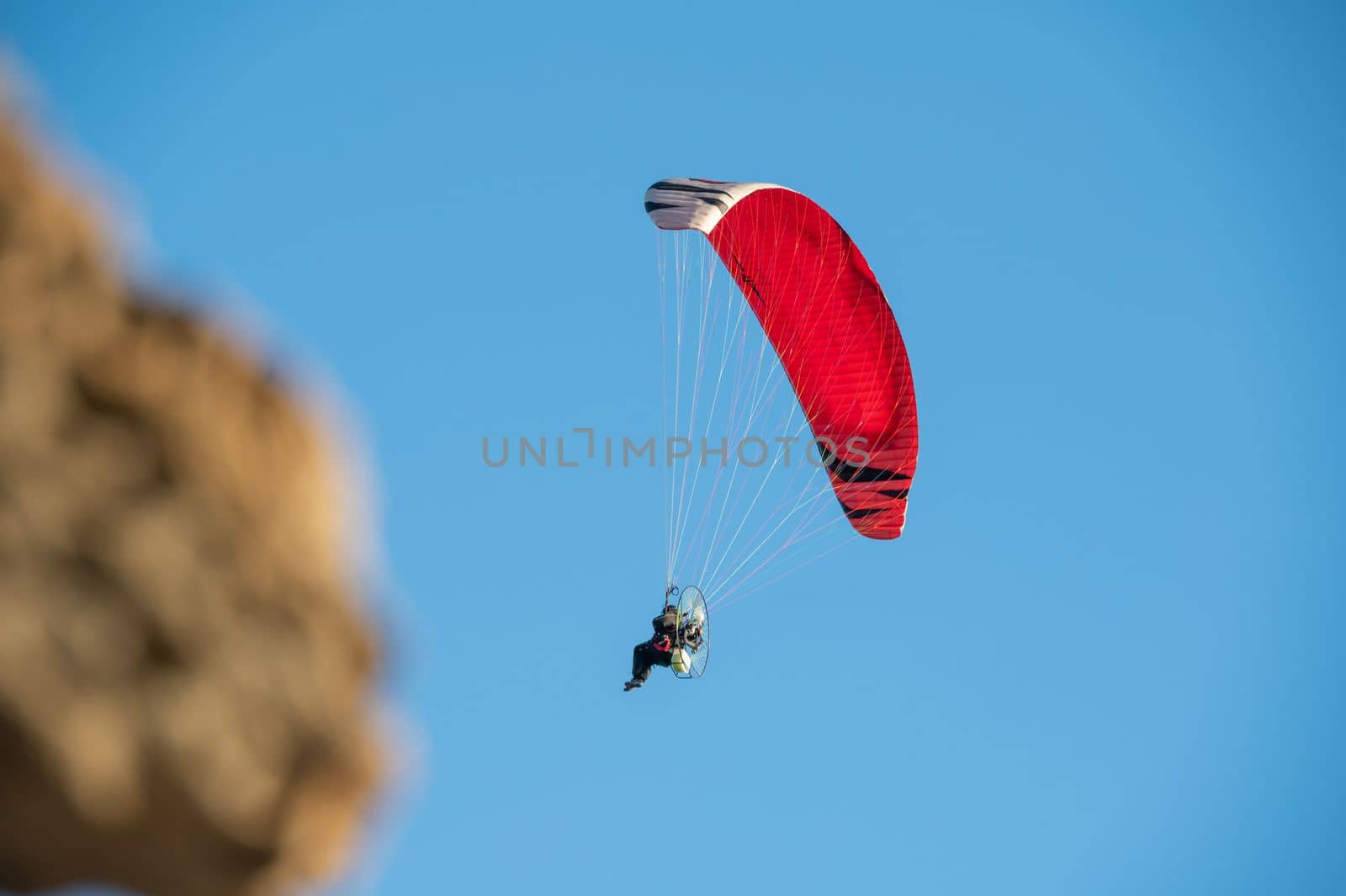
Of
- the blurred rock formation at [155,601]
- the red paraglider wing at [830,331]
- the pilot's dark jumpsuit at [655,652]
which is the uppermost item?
the red paraglider wing at [830,331]

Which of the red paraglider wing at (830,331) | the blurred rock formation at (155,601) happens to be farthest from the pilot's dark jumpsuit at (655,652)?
the blurred rock formation at (155,601)

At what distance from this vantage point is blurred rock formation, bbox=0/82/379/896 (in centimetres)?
302

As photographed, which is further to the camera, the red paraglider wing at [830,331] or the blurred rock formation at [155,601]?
the red paraglider wing at [830,331]

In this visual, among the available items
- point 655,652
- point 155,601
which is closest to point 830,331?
point 655,652

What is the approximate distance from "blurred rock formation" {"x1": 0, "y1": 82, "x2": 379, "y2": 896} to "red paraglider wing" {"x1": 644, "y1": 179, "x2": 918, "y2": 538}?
1318cm

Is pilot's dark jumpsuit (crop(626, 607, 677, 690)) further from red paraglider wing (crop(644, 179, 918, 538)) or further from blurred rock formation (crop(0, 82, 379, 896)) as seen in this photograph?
blurred rock formation (crop(0, 82, 379, 896))

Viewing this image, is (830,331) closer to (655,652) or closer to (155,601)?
(655,652)

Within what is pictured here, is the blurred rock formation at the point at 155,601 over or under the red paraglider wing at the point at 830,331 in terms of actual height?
under

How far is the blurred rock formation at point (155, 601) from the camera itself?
302 cm

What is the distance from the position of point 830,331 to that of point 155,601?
48.8ft

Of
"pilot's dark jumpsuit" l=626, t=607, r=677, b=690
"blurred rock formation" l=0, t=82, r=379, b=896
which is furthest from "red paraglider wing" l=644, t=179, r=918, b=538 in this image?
"blurred rock formation" l=0, t=82, r=379, b=896

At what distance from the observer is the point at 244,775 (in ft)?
10.5

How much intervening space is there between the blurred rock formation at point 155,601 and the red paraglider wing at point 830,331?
Result: 43.2 feet

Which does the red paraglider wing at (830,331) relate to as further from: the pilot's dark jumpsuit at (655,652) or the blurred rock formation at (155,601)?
the blurred rock formation at (155,601)
